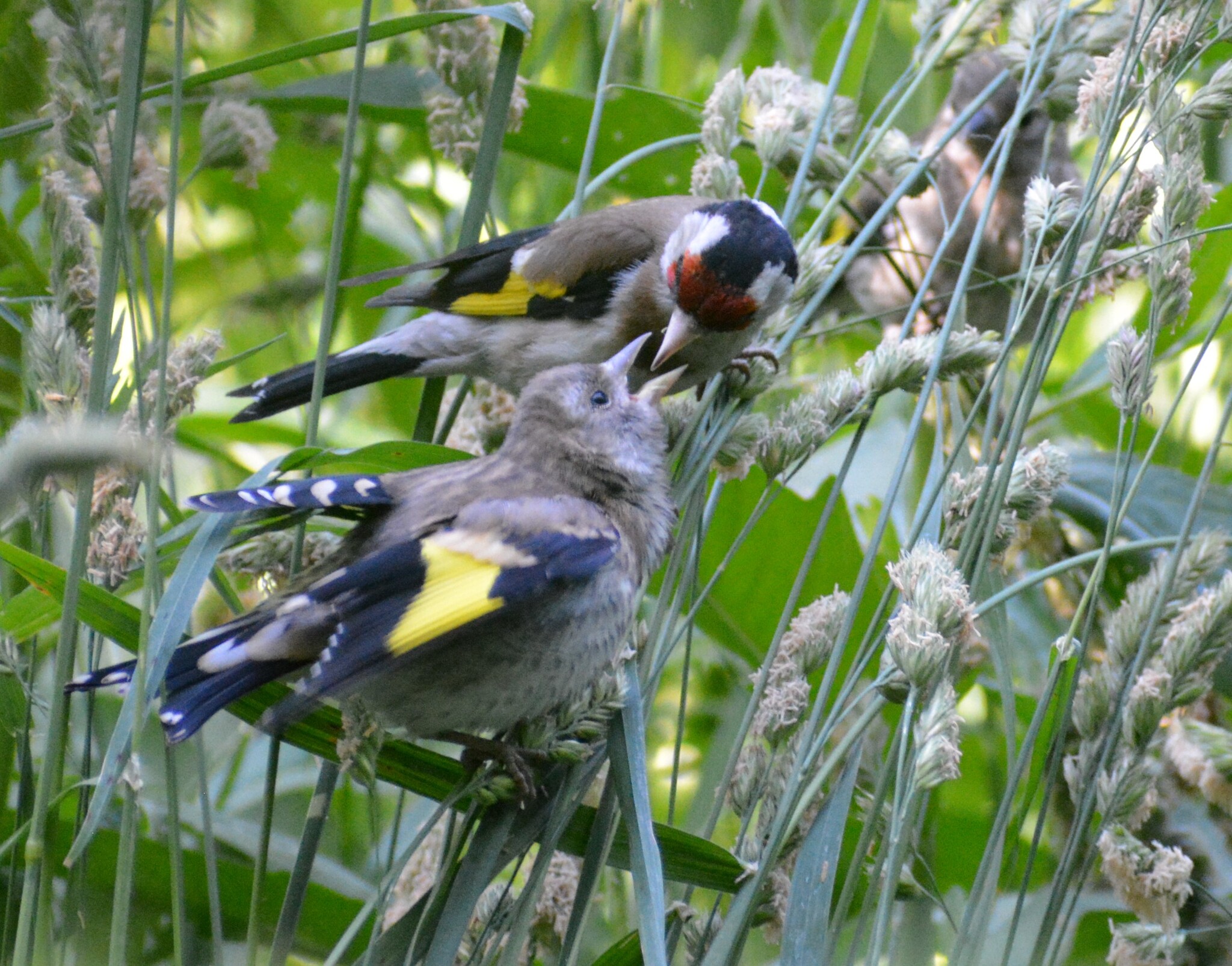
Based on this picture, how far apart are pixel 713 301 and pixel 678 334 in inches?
3.4

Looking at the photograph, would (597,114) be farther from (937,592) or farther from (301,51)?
(937,592)

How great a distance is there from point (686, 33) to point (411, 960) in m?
2.56

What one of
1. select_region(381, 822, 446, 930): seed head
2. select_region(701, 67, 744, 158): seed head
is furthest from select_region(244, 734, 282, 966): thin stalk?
select_region(701, 67, 744, 158): seed head

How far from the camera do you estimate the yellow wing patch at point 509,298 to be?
230 centimetres

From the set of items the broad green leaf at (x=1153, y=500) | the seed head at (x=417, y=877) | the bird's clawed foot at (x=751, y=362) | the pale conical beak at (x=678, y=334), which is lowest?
the seed head at (x=417, y=877)

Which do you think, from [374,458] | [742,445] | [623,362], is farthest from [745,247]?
[374,458]

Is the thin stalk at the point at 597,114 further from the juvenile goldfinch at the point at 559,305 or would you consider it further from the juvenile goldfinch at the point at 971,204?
the juvenile goldfinch at the point at 971,204

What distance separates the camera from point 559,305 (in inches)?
92.2

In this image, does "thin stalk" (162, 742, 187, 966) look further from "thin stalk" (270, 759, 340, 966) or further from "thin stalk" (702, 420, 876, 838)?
"thin stalk" (702, 420, 876, 838)

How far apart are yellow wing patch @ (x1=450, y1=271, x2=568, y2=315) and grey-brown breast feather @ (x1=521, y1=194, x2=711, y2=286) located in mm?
14

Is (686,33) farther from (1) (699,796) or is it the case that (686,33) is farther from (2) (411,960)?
(2) (411,960)

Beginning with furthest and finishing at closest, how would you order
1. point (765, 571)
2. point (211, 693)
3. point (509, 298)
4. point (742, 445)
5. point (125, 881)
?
point (509, 298) → point (765, 571) → point (742, 445) → point (211, 693) → point (125, 881)

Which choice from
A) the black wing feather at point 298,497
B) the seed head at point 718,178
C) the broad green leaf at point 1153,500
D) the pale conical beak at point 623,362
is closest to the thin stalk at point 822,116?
the seed head at point 718,178

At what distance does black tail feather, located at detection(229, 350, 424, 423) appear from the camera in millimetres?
1942
